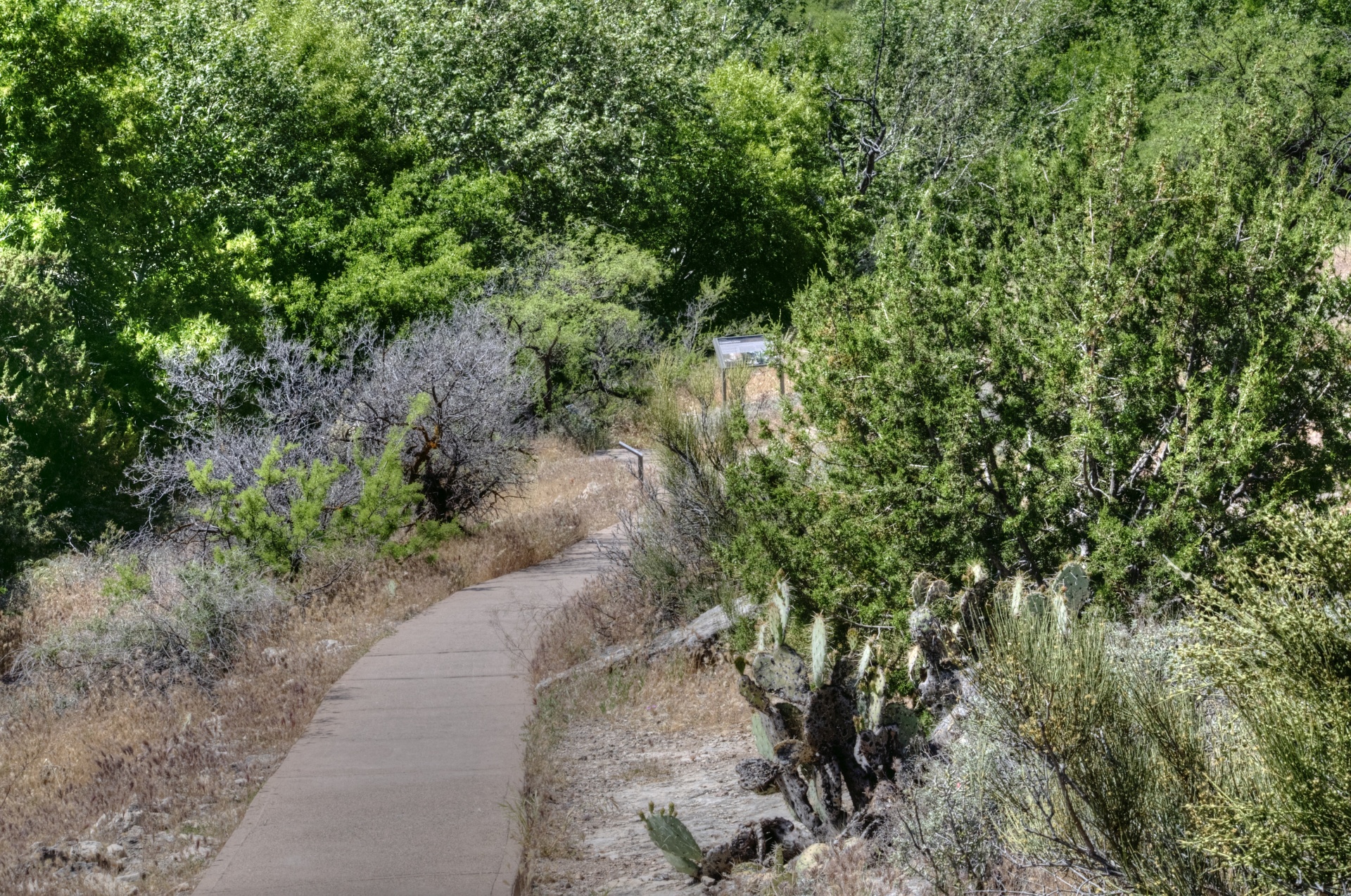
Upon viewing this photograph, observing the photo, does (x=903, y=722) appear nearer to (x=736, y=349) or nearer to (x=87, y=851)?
(x=87, y=851)

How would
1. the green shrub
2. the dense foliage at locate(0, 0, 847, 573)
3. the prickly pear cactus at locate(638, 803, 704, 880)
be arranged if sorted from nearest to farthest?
the prickly pear cactus at locate(638, 803, 704, 880)
the green shrub
the dense foliage at locate(0, 0, 847, 573)

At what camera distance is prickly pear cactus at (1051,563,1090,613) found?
20.7 feet

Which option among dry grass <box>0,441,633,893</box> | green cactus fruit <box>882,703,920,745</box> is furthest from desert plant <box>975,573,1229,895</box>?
dry grass <box>0,441,633,893</box>

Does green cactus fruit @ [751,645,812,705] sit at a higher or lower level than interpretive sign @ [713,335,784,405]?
higher

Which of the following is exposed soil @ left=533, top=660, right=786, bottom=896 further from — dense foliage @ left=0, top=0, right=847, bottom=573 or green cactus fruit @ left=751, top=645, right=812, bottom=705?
dense foliage @ left=0, top=0, right=847, bottom=573

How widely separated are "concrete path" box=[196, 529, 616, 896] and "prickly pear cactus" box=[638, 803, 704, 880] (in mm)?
778

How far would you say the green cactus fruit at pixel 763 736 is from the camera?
6539 millimetres

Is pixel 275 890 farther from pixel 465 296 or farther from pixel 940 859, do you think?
pixel 465 296

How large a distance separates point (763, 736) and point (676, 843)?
2.75 feet

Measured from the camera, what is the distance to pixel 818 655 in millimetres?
6340

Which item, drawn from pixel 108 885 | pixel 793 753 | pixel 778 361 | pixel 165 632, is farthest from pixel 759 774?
pixel 165 632

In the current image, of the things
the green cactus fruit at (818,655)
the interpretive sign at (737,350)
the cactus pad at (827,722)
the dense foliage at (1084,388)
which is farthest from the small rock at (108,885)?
the interpretive sign at (737,350)

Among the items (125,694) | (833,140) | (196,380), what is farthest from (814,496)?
(833,140)

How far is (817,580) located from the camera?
8219 millimetres
